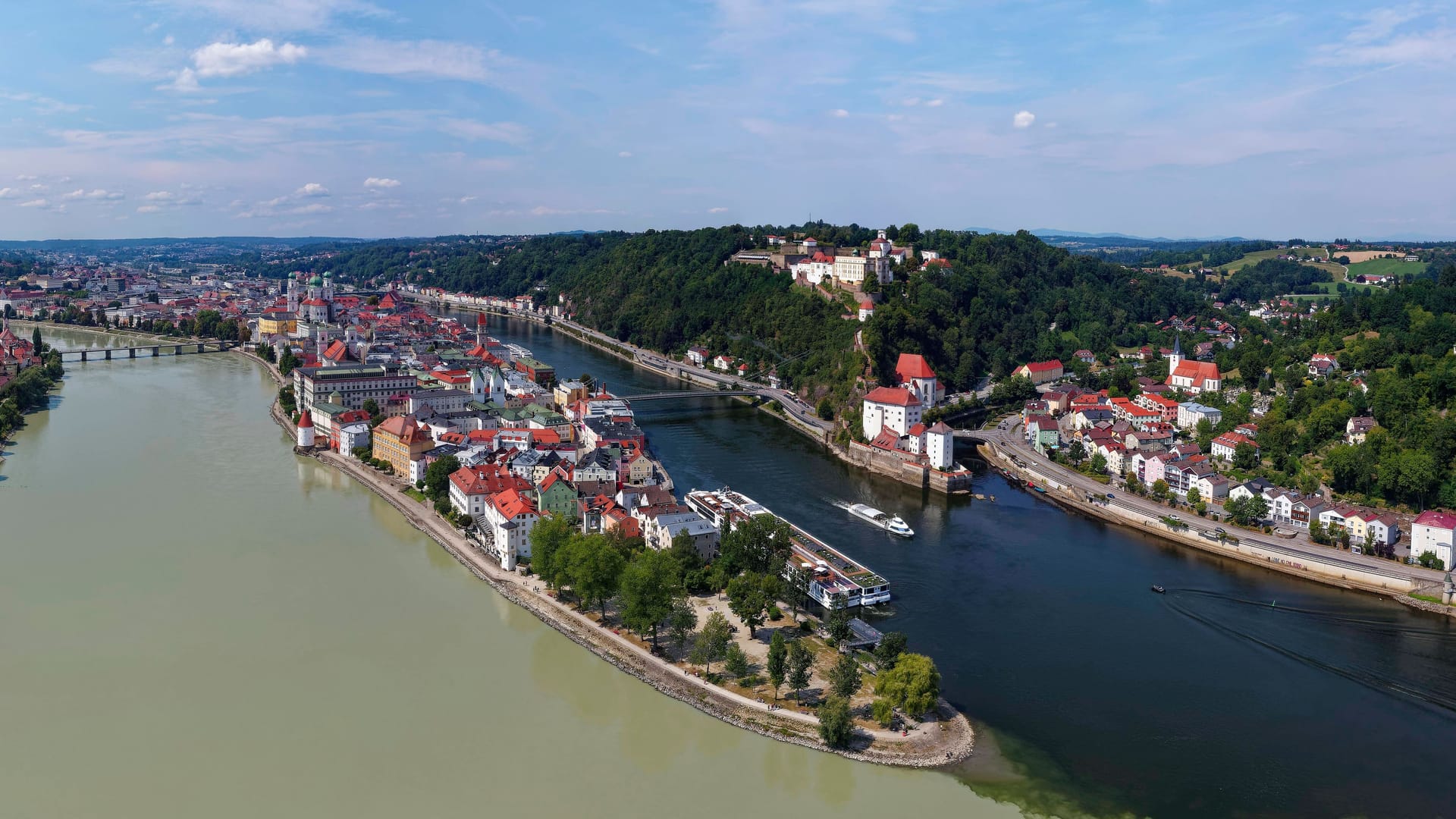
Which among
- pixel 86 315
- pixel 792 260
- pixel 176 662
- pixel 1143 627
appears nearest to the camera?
pixel 176 662

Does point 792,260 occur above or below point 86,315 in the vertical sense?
above

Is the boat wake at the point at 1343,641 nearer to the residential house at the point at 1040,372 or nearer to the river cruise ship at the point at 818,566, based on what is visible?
the river cruise ship at the point at 818,566

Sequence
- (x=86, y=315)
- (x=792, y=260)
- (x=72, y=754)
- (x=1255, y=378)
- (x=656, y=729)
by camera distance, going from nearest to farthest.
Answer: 1. (x=72, y=754)
2. (x=656, y=729)
3. (x=1255, y=378)
4. (x=792, y=260)
5. (x=86, y=315)

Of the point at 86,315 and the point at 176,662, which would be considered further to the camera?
the point at 86,315

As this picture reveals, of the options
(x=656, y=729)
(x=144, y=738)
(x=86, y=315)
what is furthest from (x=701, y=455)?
(x=86, y=315)

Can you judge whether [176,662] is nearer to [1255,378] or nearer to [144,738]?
[144,738]

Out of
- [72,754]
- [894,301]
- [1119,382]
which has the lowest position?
[72,754]

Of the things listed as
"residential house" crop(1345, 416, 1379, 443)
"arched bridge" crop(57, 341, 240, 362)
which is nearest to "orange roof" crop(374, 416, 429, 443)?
"residential house" crop(1345, 416, 1379, 443)
